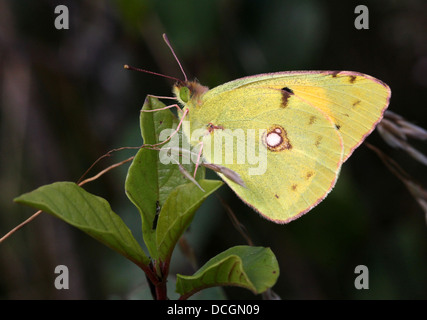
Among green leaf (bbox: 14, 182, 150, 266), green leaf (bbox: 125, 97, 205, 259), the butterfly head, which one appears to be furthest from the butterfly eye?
green leaf (bbox: 14, 182, 150, 266)

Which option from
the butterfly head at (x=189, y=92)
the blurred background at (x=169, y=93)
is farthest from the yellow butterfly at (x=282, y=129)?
the blurred background at (x=169, y=93)

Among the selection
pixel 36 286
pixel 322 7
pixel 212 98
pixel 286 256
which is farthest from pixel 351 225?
pixel 36 286

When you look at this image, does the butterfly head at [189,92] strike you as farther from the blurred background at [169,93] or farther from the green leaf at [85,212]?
the green leaf at [85,212]

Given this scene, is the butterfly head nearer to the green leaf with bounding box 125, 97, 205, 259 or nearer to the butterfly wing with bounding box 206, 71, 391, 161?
the butterfly wing with bounding box 206, 71, 391, 161

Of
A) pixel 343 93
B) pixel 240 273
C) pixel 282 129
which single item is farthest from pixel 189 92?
pixel 240 273

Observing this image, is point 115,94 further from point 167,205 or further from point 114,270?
point 167,205

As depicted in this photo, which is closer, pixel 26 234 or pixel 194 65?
pixel 194 65
